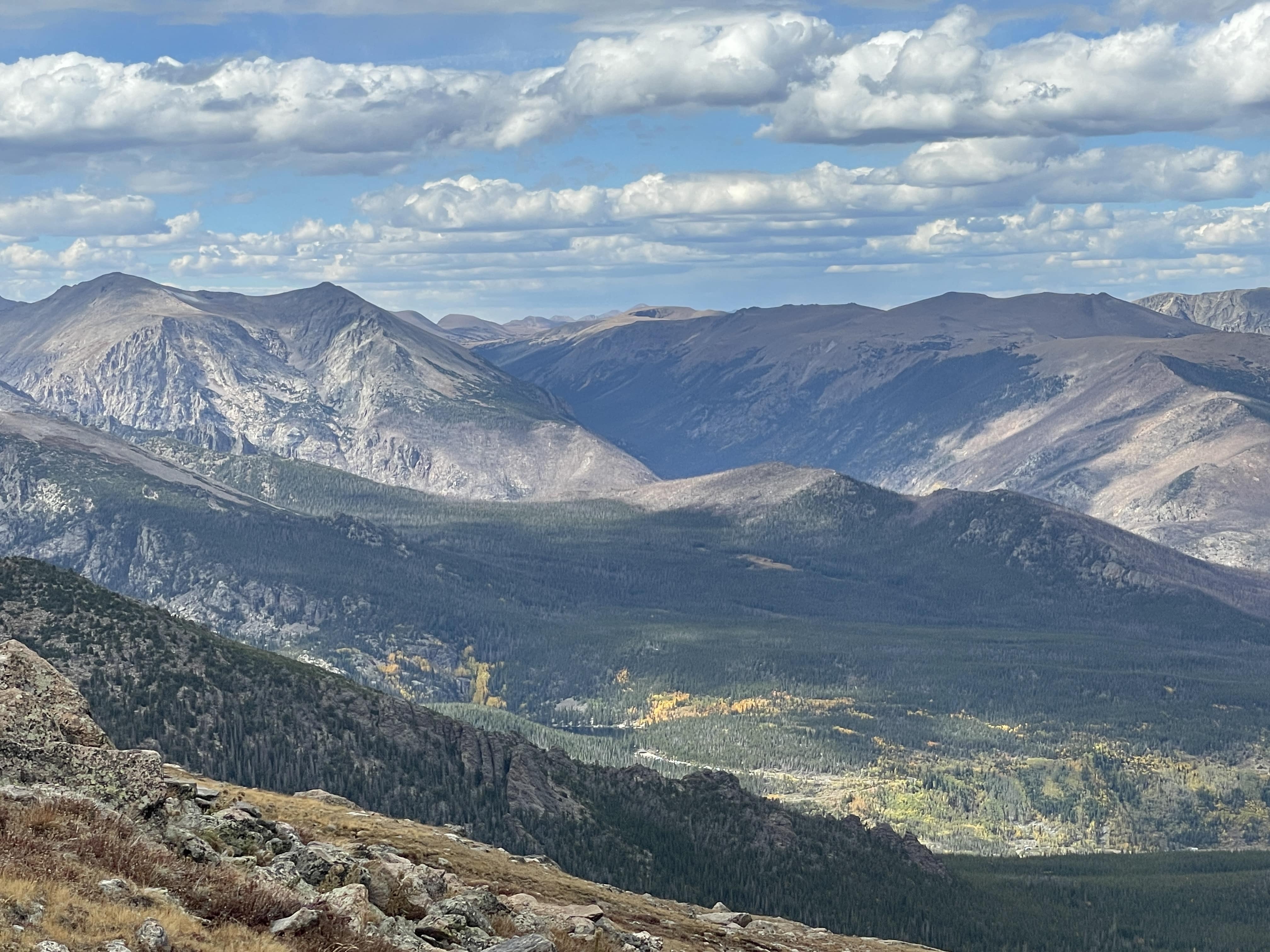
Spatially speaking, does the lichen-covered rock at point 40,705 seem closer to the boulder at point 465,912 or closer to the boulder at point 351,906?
the boulder at point 351,906

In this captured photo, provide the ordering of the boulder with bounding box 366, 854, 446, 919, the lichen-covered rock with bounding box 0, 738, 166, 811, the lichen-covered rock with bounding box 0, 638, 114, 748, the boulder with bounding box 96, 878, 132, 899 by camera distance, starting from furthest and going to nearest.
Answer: the lichen-covered rock with bounding box 0, 638, 114, 748
the boulder with bounding box 366, 854, 446, 919
the lichen-covered rock with bounding box 0, 738, 166, 811
the boulder with bounding box 96, 878, 132, 899

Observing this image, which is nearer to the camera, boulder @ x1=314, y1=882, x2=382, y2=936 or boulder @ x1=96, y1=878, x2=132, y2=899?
boulder @ x1=96, y1=878, x2=132, y2=899

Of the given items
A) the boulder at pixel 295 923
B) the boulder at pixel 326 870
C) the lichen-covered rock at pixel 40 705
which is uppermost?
the lichen-covered rock at pixel 40 705

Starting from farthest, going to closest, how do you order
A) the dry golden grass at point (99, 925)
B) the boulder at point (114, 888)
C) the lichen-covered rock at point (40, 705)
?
1. the lichen-covered rock at point (40, 705)
2. the boulder at point (114, 888)
3. the dry golden grass at point (99, 925)

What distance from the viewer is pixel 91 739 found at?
67375 millimetres

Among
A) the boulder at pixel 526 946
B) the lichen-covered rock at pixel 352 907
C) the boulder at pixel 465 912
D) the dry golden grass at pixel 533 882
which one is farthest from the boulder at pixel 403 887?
the dry golden grass at pixel 533 882

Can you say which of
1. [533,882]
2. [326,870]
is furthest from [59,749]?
[533,882]

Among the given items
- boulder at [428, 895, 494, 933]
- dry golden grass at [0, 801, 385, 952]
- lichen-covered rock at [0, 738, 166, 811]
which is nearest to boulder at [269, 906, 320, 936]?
dry golden grass at [0, 801, 385, 952]

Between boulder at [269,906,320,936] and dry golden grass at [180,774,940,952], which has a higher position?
boulder at [269,906,320,936]

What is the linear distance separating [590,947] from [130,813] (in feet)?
64.8

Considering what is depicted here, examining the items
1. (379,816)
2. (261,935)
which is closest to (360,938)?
(261,935)

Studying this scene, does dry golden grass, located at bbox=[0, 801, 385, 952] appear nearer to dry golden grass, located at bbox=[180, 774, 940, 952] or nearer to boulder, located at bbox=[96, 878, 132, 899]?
boulder, located at bbox=[96, 878, 132, 899]

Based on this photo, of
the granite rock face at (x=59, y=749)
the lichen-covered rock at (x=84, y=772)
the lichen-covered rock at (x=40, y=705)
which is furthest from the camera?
the lichen-covered rock at (x=40, y=705)

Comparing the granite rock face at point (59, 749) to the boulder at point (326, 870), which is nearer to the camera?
the granite rock face at point (59, 749)
